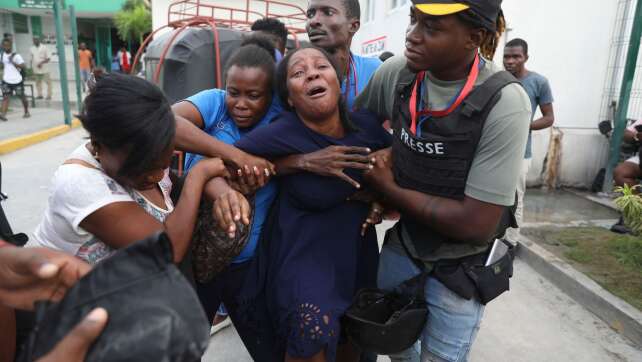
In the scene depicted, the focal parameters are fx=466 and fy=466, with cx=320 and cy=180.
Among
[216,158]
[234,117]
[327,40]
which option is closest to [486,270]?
[216,158]

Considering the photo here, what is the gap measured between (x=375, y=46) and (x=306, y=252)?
942 cm

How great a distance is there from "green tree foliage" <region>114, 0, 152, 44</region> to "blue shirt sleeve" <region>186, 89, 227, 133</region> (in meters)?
21.1

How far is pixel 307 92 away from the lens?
1.71 m

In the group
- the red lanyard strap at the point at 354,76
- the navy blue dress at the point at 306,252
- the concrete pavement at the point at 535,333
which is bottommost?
the concrete pavement at the point at 535,333

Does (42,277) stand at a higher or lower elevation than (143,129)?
lower

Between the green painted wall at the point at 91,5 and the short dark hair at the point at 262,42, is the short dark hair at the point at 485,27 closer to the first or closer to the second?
the short dark hair at the point at 262,42

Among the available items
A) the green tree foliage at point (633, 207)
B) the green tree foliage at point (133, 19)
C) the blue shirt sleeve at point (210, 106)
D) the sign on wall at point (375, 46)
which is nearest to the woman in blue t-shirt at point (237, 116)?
the blue shirt sleeve at point (210, 106)

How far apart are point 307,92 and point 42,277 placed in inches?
42.1

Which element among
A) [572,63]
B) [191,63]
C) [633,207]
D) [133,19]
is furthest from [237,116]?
[133,19]

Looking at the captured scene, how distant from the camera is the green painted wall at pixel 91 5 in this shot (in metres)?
18.2

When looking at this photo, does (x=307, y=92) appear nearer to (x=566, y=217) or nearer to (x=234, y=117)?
(x=234, y=117)

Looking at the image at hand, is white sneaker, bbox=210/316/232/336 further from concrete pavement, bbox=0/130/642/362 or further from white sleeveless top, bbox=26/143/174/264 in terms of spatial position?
white sleeveless top, bbox=26/143/174/264

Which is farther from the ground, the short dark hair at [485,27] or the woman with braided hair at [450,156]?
the short dark hair at [485,27]

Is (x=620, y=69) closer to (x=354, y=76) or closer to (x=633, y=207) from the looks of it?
(x=633, y=207)
